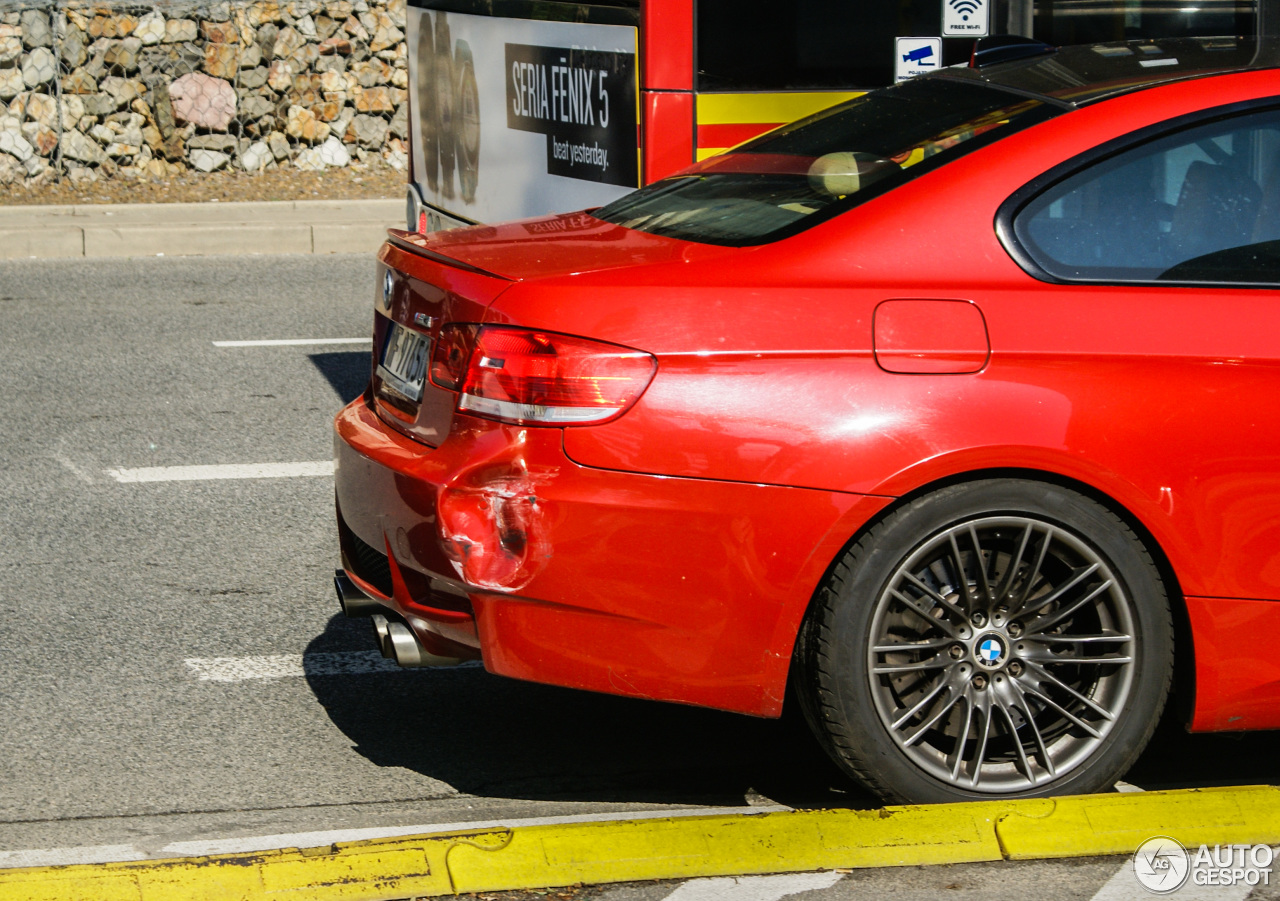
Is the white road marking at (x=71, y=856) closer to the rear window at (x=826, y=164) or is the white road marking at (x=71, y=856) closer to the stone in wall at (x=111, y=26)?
the rear window at (x=826, y=164)

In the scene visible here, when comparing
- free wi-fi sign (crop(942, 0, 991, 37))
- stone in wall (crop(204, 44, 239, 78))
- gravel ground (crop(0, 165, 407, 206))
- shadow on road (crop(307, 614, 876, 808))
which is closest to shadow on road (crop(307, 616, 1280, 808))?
shadow on road (crop(307, 614, 876, 808))

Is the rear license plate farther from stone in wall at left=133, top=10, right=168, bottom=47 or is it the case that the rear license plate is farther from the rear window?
stone in wall at left=133, top=10, right=168, bottom=47

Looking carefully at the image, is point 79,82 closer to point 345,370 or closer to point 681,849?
point 345,370

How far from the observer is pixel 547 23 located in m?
6.11

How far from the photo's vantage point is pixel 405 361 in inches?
142

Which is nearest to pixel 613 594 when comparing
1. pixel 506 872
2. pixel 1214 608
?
pixel 506 872

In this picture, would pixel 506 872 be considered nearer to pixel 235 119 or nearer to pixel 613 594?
pixel 613 594

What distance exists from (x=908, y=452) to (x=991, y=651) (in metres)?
0.55

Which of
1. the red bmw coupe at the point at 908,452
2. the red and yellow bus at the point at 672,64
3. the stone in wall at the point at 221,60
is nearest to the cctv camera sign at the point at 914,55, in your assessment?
the red and yellow bus at the point at 672,64

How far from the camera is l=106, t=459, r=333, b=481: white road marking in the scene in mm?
6324

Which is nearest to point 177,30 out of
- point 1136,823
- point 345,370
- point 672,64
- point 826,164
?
point 345,370

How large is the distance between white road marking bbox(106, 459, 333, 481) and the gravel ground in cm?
906

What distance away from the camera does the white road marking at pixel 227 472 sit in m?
6.32

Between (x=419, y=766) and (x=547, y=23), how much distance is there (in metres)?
3.30
